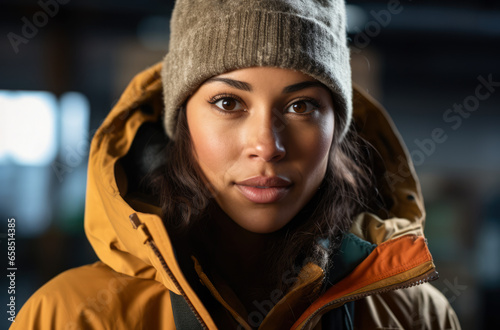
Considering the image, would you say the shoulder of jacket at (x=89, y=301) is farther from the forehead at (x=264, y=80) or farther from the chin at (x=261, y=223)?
the forehead at (x=264, y=80)

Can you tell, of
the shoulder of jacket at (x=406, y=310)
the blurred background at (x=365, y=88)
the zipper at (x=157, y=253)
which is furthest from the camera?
the blurred background at (x=365, y=88)

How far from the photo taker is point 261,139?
74 centimetres

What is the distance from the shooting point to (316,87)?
810 mm

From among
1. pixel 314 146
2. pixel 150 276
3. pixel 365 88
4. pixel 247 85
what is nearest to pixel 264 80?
pixel 247 85

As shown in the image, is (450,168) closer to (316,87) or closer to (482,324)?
(482,324)

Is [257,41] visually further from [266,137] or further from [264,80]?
[266,137]

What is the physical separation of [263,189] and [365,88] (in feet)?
6.81

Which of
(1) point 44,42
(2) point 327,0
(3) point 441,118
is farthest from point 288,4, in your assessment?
(3) point 441,118

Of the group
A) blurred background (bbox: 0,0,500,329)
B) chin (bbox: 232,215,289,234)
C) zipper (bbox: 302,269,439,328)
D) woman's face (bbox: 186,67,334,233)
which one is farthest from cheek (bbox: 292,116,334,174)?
blurred background (bbox: 0,0,500,329)

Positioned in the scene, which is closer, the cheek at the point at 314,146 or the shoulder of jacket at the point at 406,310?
the cheek at the point at 314,146

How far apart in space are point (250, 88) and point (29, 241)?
7.07 ft

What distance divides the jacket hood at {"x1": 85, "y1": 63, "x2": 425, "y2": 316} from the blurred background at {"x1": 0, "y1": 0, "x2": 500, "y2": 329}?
1410mm

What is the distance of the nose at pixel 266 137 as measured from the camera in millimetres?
742

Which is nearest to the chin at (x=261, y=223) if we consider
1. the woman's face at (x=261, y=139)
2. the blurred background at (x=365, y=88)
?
the woman's face at (x=261, y=139)
